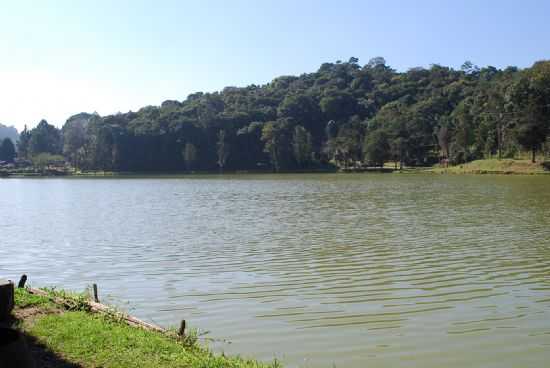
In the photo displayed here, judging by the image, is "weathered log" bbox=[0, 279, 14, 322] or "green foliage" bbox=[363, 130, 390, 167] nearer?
"weathered log" bbox=[0, 279, 14, 322]

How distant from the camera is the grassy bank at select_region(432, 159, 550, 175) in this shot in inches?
3007

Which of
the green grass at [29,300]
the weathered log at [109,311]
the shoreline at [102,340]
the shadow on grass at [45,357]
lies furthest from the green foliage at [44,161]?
the shadow on grass at [45,357]

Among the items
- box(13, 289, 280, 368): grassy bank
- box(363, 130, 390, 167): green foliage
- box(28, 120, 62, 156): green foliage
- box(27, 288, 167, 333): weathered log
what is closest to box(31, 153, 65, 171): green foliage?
box(28, 120, 62, 156): green foliage

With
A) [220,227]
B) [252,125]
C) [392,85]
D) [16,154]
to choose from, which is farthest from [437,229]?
[16,154]

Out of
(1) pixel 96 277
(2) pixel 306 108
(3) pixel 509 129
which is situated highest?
(2) pixel 306 108

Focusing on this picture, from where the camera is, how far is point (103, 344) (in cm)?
810

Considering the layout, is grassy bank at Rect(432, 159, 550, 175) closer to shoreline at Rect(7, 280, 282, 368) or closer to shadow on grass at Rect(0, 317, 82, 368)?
shoreline at Rect(7, 280, 282, 368)

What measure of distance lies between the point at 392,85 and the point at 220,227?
147045 mm

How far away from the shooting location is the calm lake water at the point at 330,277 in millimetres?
9391

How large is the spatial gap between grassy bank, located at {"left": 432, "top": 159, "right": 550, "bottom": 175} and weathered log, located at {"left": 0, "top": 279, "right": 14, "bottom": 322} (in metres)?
76.2

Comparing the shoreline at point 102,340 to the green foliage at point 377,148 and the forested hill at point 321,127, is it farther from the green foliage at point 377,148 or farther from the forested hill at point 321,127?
the green foliage at point 377,148

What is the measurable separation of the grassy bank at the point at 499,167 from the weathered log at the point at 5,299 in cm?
7619

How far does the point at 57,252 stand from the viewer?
2044 cm

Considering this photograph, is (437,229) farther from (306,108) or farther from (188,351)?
(306,108)
